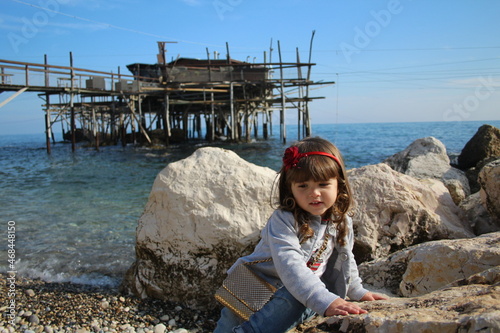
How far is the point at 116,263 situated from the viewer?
5578 mm

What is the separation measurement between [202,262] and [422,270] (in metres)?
2.13

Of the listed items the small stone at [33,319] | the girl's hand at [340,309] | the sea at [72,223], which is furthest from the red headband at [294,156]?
the sea at [72,223]

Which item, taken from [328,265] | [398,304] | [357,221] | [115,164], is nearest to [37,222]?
[357,221]

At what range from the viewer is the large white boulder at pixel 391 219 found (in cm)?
373

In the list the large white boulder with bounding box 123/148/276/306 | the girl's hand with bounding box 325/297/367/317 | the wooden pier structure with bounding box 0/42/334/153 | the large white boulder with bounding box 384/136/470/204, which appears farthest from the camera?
the wooden pier structure with bounding box 0/42/334/153

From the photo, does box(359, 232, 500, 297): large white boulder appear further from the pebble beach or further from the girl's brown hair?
the pebble beach

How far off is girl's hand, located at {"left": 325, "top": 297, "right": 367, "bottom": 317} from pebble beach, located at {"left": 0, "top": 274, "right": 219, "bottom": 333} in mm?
2023

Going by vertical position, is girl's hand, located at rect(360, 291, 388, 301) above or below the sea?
above

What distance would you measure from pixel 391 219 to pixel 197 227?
192cm

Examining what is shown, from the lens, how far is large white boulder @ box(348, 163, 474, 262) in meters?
3.73

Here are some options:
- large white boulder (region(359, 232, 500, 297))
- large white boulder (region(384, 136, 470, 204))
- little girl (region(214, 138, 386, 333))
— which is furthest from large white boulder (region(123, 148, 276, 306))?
large white boulder (region(384, 136, 470, 204))

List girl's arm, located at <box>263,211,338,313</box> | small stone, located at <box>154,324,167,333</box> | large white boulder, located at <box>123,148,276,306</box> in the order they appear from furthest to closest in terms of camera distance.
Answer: large white boulder, located at <box>123,148,276,306</box>, small stone, located at <box>154,324,167,333</box>, girl's arm, located at <box>263,211,338,313</box>

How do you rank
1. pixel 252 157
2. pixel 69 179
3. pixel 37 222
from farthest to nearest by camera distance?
1. pixel 252 157
2. pixel 69 179
3. pixel 37 222

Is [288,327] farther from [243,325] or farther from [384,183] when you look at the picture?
[384,183]
